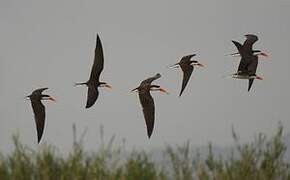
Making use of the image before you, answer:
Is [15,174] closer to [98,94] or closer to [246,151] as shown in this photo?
[246,151]

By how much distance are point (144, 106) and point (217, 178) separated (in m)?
7.20

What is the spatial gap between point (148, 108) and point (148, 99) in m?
0.29

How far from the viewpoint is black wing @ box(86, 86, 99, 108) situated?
16812 mm

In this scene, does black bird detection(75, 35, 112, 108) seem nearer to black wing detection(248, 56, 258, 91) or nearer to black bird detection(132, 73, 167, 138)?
black bird detection(132, 73, 167, 138)

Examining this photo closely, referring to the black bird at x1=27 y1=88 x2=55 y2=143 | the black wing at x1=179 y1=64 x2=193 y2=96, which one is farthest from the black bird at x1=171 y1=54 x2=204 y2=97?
the black bird at x1=27 y1=88 x2=55 y2=143

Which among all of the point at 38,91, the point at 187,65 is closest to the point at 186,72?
the point at 187,65

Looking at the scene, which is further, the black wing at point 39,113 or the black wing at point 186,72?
the black wing at point 186,72

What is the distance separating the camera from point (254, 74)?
19.5 metres

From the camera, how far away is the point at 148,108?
1744 cm

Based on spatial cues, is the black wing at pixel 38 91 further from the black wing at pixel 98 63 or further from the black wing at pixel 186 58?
the black wing at pixel 186 58

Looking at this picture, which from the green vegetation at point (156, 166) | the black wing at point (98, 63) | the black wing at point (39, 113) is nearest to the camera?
the green vegetation at point (156, 166)

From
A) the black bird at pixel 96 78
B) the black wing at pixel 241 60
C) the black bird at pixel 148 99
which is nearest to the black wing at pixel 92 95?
the black bird at pixel 96 78

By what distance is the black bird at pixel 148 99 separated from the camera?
17312 mm

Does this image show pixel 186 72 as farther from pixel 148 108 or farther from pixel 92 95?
pixel 92 95
